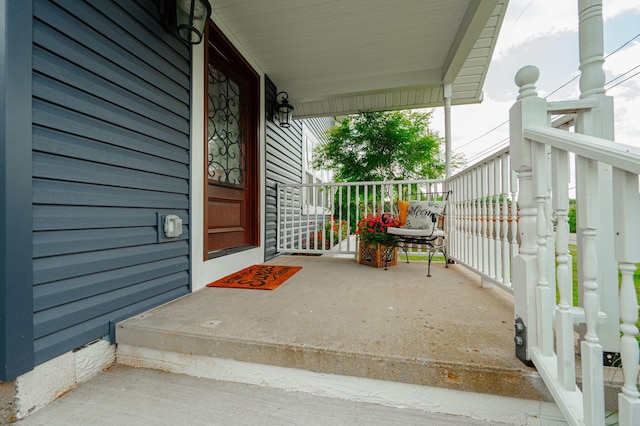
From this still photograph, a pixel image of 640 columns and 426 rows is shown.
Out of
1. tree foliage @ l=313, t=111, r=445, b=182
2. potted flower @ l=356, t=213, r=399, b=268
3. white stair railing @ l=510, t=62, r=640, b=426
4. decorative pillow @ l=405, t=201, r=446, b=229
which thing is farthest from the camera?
tree foliage @ l=313, t=111, r=445, b=182

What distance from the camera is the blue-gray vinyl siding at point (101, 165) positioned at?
1146 mm

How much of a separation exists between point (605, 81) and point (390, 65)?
2.54m

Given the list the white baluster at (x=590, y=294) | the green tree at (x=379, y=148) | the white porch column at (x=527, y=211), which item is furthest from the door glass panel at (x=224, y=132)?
the green tree at (x=379, y=148)

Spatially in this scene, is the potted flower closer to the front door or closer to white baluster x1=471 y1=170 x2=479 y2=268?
white baluster x1=471 y1=170 x2=479 y2=268

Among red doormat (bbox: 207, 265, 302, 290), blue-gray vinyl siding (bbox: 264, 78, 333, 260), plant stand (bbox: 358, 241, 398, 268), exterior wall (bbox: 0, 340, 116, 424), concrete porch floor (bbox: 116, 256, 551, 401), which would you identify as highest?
blue-gray vinyl siding (bbox: 264, 78, 333, 260)

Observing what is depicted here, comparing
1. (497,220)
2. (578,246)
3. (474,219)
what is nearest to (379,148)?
(474,219)

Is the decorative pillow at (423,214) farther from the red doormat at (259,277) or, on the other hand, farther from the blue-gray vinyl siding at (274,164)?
the blue-gray vinyl siding at (274,164)

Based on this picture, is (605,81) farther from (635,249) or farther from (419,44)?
(419,44)

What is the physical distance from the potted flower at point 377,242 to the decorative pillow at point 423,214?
23 centimetres

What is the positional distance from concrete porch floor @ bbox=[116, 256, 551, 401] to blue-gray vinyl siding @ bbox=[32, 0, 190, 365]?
→ 9.2 inches

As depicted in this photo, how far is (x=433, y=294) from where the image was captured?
77.6 inches

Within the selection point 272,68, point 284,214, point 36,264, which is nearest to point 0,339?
point 36,264

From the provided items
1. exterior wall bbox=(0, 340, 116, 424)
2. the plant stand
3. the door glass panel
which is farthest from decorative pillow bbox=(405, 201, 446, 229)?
exterior wall bbox=(0, 340, 116, 424)

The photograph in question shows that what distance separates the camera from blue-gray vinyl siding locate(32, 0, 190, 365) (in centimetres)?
115
